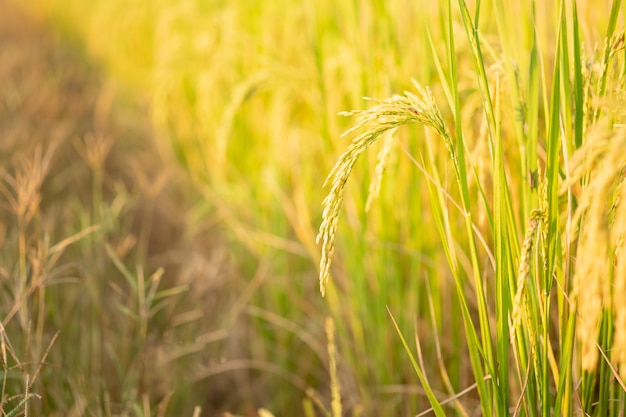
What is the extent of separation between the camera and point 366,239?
1.51 meters

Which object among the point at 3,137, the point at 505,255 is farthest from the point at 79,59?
the point at 505,255

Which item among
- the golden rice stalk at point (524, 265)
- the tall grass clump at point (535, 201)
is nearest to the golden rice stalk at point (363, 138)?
the tall grass clump at point (535, 201)

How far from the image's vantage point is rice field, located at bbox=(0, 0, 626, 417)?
32.5 inches

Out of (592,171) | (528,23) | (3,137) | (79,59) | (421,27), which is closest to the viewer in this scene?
(592,171)

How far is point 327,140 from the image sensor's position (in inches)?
62.9

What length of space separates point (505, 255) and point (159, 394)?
1136 millimetres

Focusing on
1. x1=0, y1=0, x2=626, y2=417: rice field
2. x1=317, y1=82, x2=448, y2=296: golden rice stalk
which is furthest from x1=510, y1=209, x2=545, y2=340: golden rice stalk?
x1=317, y1=82, x2=448, y2=296: golden rice stalk

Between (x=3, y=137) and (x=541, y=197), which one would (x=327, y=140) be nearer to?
(x=541, y=197)

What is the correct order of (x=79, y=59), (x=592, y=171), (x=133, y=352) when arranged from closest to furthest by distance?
(x=592, y=171), (x=133, y=352), (x=79, y=59)

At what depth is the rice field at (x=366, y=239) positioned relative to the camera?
825mm

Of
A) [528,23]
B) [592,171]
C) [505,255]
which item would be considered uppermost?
[528,23]

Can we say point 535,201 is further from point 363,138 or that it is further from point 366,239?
point 366,239

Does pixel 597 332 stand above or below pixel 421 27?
below

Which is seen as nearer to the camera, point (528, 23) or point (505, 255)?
point (505, 255)
